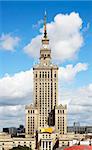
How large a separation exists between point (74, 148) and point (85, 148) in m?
3.86

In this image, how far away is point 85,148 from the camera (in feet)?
509

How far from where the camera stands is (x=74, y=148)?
15762cm
